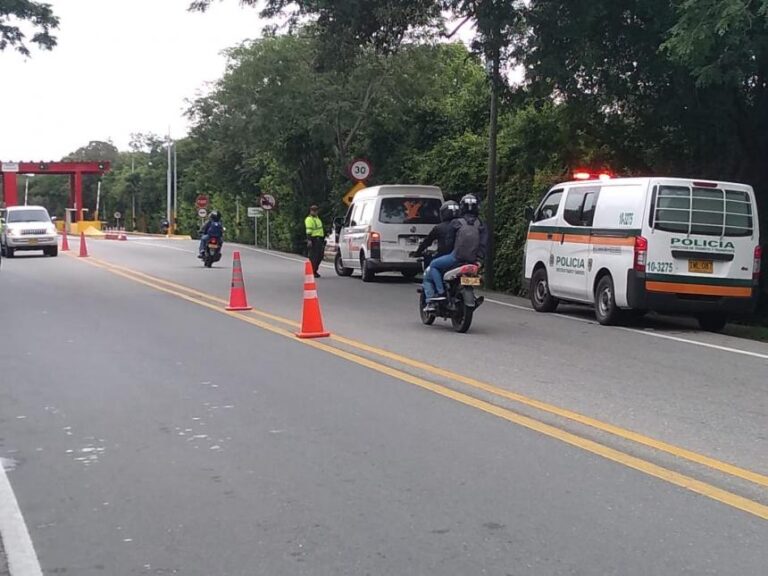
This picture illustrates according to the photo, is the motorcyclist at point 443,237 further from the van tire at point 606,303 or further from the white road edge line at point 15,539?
the white road edge line at point 15,539

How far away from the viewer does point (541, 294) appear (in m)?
15.8

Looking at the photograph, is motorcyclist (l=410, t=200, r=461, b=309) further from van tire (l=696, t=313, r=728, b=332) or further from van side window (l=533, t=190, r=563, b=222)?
van tire (l=696, t=313, r=728, b=332)

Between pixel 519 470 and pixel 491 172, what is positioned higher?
pixel 491 172

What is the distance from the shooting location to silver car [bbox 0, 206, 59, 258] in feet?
103

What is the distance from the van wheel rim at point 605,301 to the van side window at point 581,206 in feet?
3.53

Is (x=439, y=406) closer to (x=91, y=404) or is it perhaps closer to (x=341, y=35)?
(x=91, y=404)

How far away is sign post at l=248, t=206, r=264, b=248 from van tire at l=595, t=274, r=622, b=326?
3085 centimetres

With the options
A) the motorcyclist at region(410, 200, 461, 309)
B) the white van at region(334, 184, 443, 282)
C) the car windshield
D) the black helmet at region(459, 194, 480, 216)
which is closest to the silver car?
the car windshield

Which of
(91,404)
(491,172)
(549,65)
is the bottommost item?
(91,404)

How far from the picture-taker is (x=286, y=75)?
32719 millimetres

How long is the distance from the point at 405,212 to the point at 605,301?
8.09 m

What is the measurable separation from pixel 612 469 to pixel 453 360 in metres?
4.28

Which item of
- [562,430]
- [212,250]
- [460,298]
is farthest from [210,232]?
[562,430]

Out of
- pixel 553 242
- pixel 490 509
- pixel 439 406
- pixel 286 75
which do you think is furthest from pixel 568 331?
pixel 286 75
